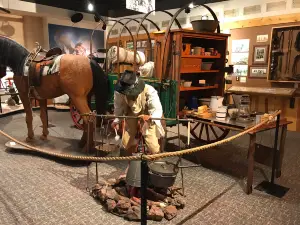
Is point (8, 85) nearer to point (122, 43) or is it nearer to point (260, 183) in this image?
point (122, 43)

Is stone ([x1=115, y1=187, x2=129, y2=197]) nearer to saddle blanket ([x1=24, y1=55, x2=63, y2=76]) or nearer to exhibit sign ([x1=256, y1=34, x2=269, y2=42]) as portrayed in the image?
saddle blanket ([x1=24, y1=55, x2=63, y2=76])

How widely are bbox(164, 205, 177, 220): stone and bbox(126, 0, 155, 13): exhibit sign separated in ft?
13.2

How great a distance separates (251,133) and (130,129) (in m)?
1.46

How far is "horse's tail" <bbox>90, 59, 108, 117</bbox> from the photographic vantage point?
415 centimetres

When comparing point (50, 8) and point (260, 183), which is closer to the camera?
point (260, 183)

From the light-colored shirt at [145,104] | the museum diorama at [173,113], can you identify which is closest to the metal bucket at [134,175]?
the museum diorama at [173,113]

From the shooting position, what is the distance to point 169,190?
304 cm

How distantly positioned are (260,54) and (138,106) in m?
4.41

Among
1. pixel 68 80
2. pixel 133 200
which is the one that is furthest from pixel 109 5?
pixel 133 200

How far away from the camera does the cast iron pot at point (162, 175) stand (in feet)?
8.67

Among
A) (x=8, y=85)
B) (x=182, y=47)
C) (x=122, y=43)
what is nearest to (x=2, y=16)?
(x=8, y=85)

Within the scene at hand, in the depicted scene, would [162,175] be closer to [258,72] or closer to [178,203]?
[178,203]

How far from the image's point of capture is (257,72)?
642 centimetres

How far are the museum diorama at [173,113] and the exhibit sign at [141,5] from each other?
0.03 meters
